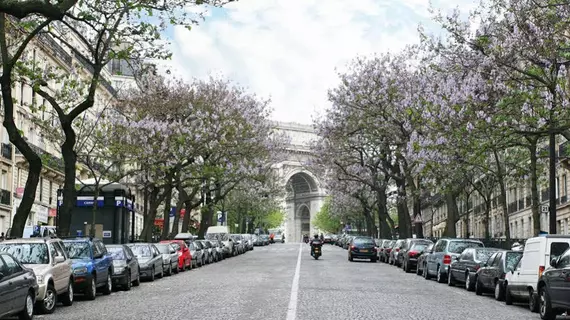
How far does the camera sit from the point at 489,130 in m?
26.3

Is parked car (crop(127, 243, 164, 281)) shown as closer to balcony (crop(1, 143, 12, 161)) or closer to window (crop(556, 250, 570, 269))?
window (crop(556, 250, 570, 269))

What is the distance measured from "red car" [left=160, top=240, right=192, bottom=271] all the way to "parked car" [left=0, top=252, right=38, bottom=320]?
21.1 m

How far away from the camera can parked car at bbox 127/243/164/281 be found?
29297 millimetres

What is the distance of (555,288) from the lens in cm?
1617

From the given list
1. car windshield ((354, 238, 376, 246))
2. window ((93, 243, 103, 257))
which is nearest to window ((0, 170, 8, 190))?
car windshield ((354, 238, 376, 246))

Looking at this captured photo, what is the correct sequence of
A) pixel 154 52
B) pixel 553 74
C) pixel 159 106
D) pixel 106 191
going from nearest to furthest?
pixel 154 52, pixel 553 74, pixel 106 191, pixel 159 106

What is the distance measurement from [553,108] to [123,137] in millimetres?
Answer: 22465

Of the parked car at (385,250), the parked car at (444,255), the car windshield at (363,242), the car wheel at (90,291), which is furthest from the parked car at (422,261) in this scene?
the car wheel at (90,291)

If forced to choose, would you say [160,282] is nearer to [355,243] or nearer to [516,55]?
[516,55]

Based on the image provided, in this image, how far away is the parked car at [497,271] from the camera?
2219cm

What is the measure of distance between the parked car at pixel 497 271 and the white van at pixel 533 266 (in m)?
1.06

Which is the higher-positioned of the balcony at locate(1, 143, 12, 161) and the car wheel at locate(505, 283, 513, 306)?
the balcony at locate(1, 143, 12, 161)

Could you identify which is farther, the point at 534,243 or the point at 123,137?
the point at 123,137

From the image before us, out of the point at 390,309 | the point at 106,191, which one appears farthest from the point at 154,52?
the point at 106,191
